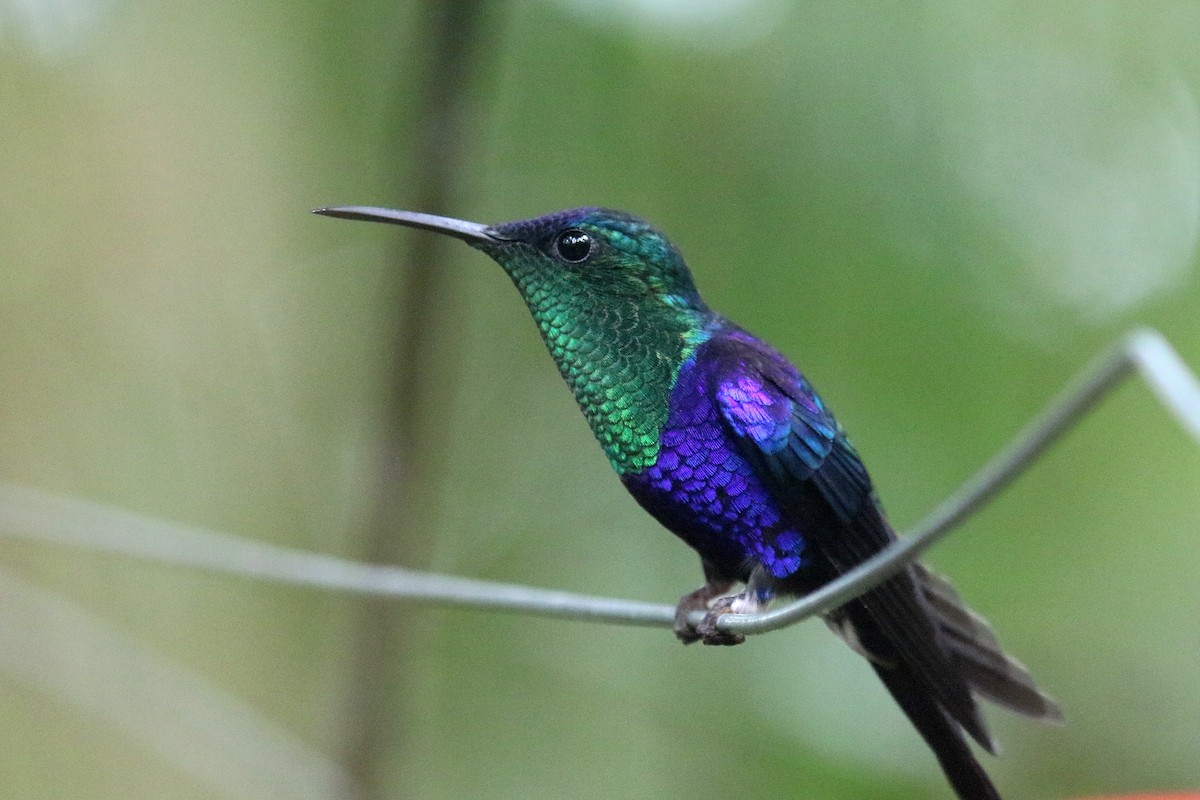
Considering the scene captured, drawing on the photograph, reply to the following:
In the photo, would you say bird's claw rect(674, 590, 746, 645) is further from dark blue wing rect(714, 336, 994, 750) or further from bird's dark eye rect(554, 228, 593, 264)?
bird's dark eye rect(554, 228, 593, 264)

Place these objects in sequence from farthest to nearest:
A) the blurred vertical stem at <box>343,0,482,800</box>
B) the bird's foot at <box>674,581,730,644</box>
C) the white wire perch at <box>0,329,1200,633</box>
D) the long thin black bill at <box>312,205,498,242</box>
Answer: the blurred vertical stem at <box>343,0,482,800</box> < the bird's foot at <box>674,581,730,644</box> < the long thin black bill at <box>312,205,498,242</box> < the white wire perch at <box>0,329,1200,633</box>

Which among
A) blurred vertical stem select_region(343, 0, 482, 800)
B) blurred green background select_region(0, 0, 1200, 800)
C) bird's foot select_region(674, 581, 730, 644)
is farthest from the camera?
blurred green background select_region(0, 0, 1200, 800)

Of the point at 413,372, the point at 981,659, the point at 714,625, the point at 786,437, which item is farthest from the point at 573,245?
the point at 413,372

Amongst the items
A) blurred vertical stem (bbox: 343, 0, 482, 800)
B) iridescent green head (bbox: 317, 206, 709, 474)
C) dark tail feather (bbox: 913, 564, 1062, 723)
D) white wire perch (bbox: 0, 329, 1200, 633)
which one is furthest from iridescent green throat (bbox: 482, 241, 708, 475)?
blurred vertical stem (bbox: 343, 0, 482, 800)

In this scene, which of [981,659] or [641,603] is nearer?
[641,603]

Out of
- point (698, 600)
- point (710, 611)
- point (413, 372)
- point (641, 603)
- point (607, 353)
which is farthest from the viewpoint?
point (413, 372)

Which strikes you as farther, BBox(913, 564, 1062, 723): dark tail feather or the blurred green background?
the blurred green background

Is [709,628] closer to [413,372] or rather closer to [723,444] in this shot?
[723,444]

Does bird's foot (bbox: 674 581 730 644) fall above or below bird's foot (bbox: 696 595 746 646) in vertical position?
below
